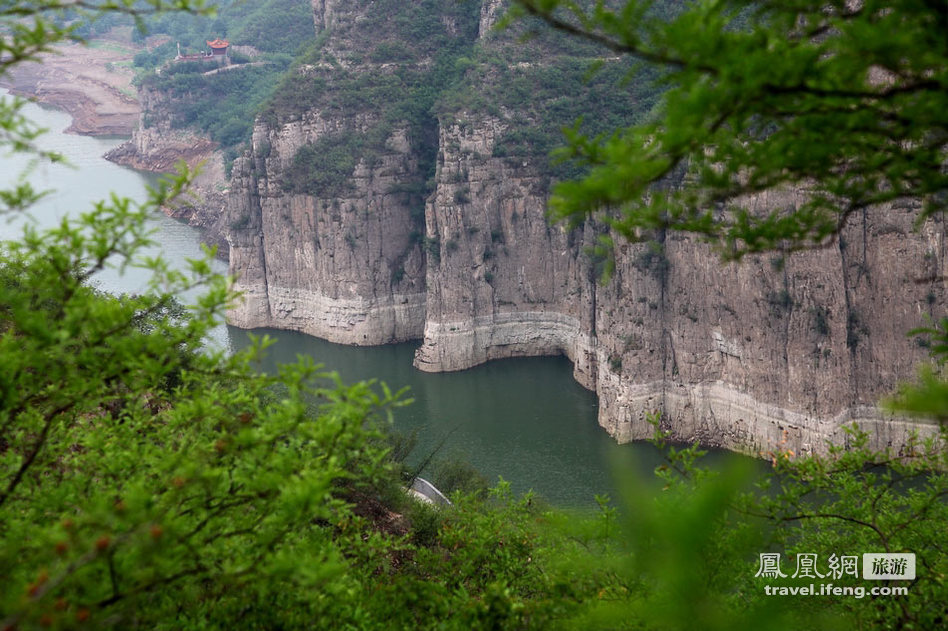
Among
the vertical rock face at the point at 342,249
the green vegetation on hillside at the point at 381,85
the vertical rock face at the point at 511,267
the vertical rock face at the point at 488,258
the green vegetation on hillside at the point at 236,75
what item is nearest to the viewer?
the vertical rock face at the point at 511,267

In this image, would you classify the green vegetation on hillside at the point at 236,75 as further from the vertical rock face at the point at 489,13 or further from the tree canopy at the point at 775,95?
the tree canopy at the point at 775,95

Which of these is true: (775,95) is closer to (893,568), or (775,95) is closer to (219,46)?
(893,568)

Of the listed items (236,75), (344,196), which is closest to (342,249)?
(344,196)

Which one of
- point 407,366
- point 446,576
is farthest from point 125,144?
point 446,576

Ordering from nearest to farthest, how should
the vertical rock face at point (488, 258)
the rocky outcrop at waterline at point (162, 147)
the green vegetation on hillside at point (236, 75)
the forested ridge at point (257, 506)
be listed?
1. the forested ridge at point (257, 506)
2. the vertical rock face at point (488, 258)
3. the rocky outcrop at waterline at point (162, 147)
4. the green vegetation on hillside at point (236, 75)

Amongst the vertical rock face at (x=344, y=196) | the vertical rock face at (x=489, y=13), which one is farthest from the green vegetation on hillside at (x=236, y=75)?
the vertical rock face at (x=489, y=13)

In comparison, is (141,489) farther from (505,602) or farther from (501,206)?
(501,206)
